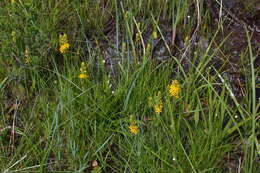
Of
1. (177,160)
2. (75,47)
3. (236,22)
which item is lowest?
(177,160)

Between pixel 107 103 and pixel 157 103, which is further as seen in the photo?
pixel 107 103

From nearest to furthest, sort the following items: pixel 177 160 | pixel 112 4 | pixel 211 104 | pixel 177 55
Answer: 1. pixel 177 160
2. pixel 211 104
3. pixel 177 55
4. pixel 112 4

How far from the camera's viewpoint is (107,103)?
2123 mm

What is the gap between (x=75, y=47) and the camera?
2.52 metres

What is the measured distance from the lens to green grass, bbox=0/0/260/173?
1.88 m

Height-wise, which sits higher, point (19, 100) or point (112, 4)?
point (112, 4)

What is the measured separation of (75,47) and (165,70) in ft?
2.14

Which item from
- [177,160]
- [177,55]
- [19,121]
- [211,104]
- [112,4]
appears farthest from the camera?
[112,4]

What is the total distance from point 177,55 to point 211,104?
0.57 m

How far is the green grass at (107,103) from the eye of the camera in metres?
1.88

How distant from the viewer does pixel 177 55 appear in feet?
8.04

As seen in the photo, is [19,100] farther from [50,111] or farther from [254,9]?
[254,9]

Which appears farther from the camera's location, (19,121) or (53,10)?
(53,10)

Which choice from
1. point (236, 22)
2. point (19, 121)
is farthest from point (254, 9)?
point (19, 121)
